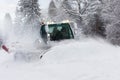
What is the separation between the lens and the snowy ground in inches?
323

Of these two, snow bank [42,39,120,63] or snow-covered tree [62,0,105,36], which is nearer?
snow bank [42,39,120,63]

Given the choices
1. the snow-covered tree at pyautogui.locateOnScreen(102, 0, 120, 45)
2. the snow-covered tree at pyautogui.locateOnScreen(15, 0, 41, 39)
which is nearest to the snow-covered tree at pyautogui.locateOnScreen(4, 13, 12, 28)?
the snow-covered tree at pyautogui.locateOnScreen(15, 0, 41, 39)

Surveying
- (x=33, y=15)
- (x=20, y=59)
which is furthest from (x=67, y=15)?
(x=20, y=59)

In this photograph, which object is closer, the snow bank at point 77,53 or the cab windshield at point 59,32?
the snow bank at point 77,53

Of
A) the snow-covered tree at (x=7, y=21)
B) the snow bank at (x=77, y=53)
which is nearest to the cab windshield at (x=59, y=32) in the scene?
the snow bank at (x=77, y=53)

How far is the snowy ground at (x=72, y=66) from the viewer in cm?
821

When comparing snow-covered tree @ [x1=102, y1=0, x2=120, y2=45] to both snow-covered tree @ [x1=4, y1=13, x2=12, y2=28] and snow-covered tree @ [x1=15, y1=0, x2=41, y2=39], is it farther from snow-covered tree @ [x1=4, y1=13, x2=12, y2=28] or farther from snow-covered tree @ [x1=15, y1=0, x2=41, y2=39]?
snow-covered tree @ [x1=4, y1=13, x2=12, y2=28]

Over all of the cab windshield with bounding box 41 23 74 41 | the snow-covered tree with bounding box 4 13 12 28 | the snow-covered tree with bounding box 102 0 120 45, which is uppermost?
the cab windshield with bounding box 41 23 74 41

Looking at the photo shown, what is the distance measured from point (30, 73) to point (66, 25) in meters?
5.19

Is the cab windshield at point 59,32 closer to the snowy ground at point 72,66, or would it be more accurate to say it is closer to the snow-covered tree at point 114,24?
the snowy ground at point 72,66

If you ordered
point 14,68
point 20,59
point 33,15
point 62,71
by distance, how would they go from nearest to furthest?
point 62,71 < point 14,68 < point 20,59 < point 33,15

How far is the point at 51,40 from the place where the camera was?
14.4 metres

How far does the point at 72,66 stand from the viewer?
30.5 feet

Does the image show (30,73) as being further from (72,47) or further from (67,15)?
(67,15)
